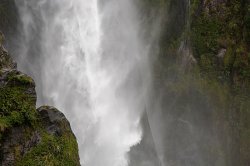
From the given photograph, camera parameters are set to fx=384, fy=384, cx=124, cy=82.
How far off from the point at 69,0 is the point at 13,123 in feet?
64.3

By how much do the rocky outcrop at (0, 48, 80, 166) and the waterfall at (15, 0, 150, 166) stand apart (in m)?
13.3

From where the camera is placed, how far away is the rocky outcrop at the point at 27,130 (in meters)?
13.5

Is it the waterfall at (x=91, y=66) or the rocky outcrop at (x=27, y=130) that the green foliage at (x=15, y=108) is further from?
the waterfall at (x=91, y=66)

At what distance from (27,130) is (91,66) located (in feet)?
57.0

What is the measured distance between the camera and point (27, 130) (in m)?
14.2

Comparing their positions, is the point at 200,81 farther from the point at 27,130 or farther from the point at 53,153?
the point at 27,130

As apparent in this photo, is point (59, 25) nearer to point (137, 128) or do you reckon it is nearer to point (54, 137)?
point (137, 128)

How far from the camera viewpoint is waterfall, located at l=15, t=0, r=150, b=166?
2927cm

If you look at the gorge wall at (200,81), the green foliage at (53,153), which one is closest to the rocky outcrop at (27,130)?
the green foliage at (53,153)

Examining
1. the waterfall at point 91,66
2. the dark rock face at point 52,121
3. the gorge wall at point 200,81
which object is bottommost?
the dark rock face at point 52,121

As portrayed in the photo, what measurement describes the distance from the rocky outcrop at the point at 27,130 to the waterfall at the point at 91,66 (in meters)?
13.3

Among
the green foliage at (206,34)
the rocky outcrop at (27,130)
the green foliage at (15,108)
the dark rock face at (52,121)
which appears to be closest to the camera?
the rocky outcrop at (27,130)

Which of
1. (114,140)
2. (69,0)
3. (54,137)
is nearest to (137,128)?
(114,140)

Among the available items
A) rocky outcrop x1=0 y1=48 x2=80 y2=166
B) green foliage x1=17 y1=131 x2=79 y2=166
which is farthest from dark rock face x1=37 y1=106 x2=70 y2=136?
green foliage x1=17 y1=131 x2=79 y2=166
